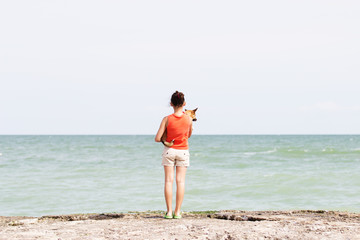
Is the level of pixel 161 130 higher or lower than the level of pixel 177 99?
lower

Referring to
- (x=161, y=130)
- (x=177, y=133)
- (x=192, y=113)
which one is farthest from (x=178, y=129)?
(x=192, y=113)

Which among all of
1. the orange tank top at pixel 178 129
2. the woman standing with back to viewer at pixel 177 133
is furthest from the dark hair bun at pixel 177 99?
the orange tank top at pixel 178 129

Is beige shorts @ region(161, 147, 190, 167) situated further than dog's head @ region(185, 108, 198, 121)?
No

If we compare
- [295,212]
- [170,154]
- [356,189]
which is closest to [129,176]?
[356,189]

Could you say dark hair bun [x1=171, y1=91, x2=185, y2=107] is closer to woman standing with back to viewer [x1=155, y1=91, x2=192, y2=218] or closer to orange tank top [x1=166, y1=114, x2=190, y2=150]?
woman standing with back to viewer [x1=155, y1=91, x2=192, y2=218]

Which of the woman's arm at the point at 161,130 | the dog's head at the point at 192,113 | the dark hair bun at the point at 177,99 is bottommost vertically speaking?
the woman's arm at the point at 161,130

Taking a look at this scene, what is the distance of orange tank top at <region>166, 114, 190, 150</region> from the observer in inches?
209

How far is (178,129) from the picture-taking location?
530 centimetres

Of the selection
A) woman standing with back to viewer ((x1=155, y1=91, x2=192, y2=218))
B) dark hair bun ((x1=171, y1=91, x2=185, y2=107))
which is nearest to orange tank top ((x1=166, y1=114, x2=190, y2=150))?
woman standing with back to viewer ((x1=155, y1=91, x2=192, y2=218))

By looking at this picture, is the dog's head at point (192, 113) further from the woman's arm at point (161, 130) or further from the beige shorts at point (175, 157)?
the beige shorts at point (175, 157)

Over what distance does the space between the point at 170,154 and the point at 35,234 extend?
1.82m

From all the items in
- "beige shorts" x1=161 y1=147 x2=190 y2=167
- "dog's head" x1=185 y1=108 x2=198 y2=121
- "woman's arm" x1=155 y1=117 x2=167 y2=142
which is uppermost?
"dog's head" x1=185 y1=108 x2=198 y2=121

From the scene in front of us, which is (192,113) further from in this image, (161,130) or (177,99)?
(161,130)

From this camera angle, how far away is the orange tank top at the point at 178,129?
17.4 feet
